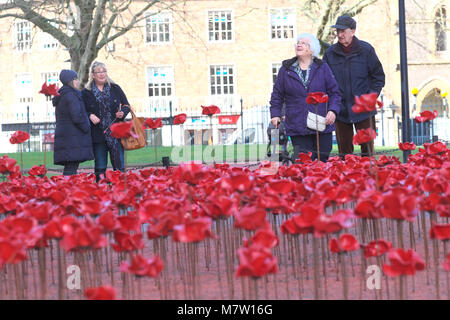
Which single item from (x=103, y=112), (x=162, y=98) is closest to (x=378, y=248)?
(x=103, y=112)

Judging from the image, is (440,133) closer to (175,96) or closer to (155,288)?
(175,96)

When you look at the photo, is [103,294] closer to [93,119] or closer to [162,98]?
[93,119]

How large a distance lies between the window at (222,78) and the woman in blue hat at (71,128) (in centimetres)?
3458

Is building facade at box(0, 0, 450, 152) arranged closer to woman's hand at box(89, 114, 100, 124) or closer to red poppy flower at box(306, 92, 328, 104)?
woman's hand at box(89, 114, 100, 124)

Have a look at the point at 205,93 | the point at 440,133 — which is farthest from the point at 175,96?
the point at 440,133

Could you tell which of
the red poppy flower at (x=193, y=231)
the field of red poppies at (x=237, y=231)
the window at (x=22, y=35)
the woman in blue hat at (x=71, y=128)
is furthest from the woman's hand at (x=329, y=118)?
the window at (x=22, y=35)

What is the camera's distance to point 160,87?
43.6 meters

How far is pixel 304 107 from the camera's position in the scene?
773 cm

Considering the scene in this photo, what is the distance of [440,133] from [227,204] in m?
35.1

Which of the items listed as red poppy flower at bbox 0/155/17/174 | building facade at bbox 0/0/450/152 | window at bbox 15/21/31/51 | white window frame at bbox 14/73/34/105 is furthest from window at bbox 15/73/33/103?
red poppy flower at bbox 0/155/17/174

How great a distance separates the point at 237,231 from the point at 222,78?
1548 inches

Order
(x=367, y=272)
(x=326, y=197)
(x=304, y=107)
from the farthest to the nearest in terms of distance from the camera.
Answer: (x=304, y=107) → (x=367, y=272) → (x=326, y=197)

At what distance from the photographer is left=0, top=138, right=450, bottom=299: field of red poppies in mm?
2807

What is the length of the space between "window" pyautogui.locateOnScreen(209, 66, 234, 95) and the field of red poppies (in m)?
38.5
